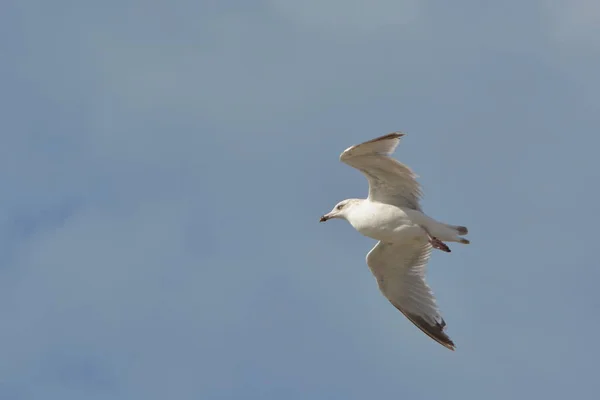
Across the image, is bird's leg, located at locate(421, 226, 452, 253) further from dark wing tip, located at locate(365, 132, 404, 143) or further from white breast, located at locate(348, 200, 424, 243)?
dark wing tip, located at locate(365, 132, 404, 143)

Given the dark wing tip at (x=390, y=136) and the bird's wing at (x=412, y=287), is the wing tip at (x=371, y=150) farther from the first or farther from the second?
the bird's wing at (x=412, y=287)

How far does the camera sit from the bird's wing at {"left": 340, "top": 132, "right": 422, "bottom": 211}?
20.1 m

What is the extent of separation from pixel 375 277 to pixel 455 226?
2.33 meters

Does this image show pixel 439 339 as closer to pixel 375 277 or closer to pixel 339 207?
pixel 375 277

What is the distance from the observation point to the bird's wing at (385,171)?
2009cm

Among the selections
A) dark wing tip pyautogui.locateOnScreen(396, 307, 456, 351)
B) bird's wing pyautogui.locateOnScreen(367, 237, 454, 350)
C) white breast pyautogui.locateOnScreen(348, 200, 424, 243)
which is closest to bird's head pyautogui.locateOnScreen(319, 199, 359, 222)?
white breast pyautogui.locateOnScreen(348, 200, 424, 243)

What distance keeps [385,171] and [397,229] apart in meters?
1.12

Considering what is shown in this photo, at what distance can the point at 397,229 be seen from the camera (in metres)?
21.3

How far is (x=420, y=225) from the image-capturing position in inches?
835

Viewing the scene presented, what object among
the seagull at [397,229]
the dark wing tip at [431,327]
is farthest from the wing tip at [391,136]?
the dark wing tip at [431,327]

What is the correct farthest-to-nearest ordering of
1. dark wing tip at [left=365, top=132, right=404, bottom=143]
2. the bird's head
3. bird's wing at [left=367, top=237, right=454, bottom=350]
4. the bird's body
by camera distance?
bird's wing at [left=367, top=237, right=454, bottom=350] → the bird's head → the bird's body → dark wing tip at [left=365, top=132, right=404, bottom=143]

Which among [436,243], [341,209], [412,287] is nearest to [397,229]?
[436,243]

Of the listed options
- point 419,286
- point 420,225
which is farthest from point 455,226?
point 419,286

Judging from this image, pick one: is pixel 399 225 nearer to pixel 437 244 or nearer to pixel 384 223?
pixel 384 223
